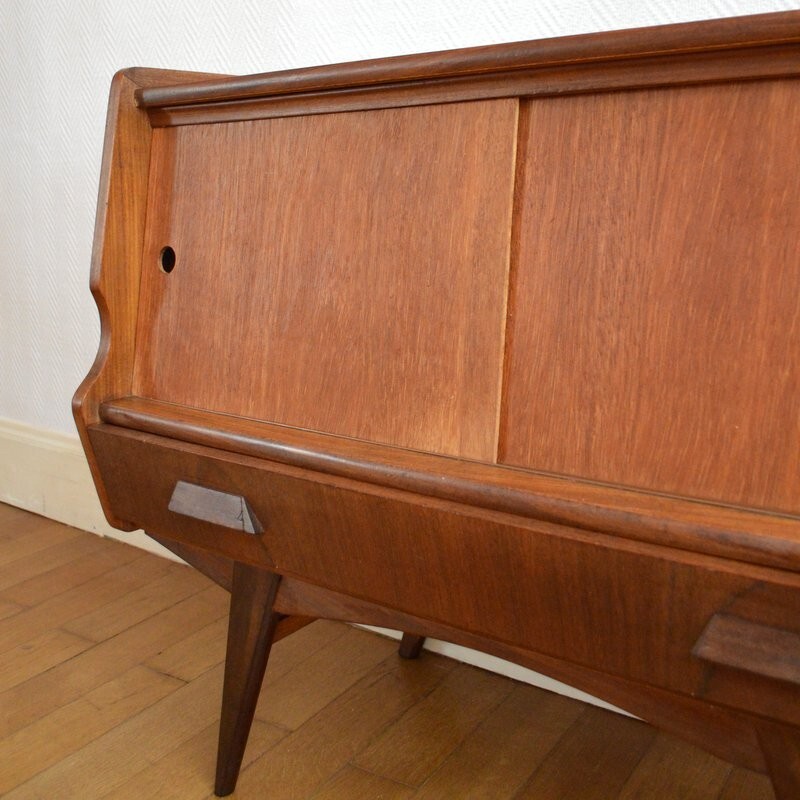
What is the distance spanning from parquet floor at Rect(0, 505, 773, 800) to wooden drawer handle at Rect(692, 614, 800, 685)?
2.15 feet

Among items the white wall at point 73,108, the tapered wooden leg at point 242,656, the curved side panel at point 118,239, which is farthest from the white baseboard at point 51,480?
the curved side panel at point 118,239

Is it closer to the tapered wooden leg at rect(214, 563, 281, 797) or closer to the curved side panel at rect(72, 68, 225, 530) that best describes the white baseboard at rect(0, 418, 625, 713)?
the tapered wooden leg at rect(214, 563, 281, 797)

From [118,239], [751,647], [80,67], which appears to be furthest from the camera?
[80,67]

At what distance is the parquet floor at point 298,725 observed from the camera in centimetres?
118

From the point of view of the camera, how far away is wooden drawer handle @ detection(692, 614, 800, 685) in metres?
0.59

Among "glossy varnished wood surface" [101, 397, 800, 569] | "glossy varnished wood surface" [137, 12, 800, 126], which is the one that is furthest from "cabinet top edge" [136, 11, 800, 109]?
"glossy varnished wood surface" [101, 397, 800, 569]

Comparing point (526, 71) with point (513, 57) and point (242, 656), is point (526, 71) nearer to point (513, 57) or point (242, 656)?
point (513, 57)

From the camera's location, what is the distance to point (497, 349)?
0.76 meters

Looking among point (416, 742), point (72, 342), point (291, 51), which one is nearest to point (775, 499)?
point (416, 742)

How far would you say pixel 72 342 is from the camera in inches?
80.4

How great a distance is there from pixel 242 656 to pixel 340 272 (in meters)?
0.52

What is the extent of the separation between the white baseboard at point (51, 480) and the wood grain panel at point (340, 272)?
1.15 meters

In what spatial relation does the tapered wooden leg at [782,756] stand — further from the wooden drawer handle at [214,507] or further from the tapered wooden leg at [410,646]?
the tapered wooden leg at [410,646]

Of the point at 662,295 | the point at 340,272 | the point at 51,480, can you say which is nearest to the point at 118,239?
the point at 340,272
